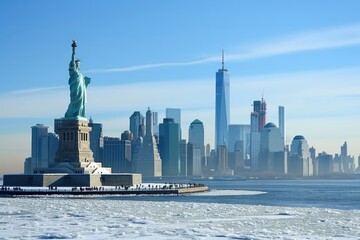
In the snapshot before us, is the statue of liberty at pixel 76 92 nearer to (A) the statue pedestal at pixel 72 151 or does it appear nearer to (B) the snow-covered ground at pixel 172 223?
(A) the statue pedestal at pixel 72 151

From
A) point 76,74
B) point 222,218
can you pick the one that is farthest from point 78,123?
point 222,218

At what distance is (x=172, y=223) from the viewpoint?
45.3m

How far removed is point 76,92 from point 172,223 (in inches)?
3112

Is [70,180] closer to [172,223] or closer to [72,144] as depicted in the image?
[72,144]

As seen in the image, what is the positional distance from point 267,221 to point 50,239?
674 inches

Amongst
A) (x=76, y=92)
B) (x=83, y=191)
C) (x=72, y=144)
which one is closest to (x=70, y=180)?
(x=72, y=144)

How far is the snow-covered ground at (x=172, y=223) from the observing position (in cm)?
3847

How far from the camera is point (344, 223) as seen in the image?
4594 cm

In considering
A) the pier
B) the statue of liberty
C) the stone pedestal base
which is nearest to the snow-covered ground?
the pier

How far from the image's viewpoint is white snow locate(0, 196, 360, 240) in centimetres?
3847

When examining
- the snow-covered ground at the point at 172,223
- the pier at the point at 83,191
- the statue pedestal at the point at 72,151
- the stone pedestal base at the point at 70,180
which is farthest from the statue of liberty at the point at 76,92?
the snow-covered ground at the point at 172,223

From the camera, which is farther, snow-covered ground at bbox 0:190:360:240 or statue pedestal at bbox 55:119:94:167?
statue pedestal at bbox 55:119:94:167

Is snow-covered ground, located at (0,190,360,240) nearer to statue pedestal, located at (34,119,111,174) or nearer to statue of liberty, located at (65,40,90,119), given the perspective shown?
statue pedestal, located at (34,119,111,174)

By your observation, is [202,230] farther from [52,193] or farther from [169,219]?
[52,193]
